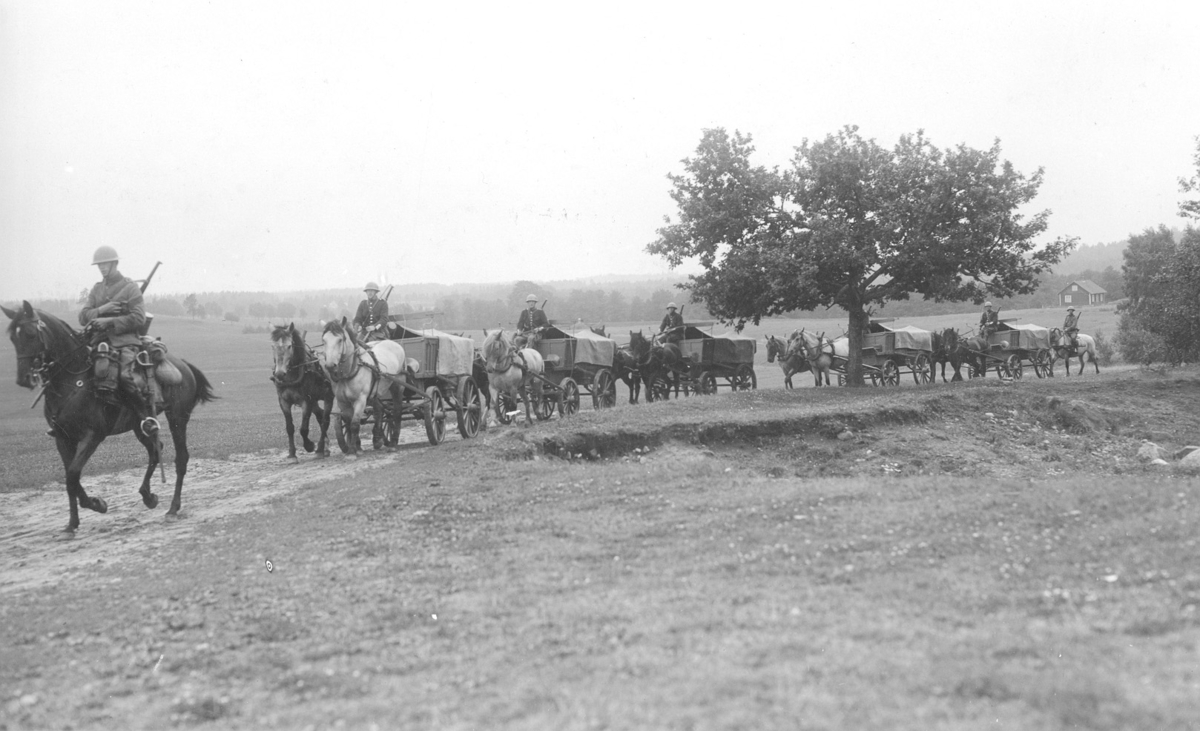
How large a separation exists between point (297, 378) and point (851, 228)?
1624cm

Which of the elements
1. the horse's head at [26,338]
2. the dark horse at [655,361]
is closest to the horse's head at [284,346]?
the horse's head at [26,338]

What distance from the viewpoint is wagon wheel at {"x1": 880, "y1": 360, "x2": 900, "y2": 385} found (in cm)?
3173

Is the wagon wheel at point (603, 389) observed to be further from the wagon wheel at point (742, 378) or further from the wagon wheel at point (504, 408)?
the wagon wheel at point (742, 378)

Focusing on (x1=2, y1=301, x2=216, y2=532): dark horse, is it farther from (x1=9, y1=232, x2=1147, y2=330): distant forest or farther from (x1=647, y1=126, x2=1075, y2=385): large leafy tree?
(x1=647, y1=126, x2=1075, y2=385): large leafy tree

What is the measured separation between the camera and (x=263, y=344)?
4488cm

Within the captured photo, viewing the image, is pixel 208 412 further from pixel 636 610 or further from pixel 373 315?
pixel 636 610

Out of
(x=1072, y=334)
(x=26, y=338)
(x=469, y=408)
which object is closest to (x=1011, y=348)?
(x=1072, y=334)

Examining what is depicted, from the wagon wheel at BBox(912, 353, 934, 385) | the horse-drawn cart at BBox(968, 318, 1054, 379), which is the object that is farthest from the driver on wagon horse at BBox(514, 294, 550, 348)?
the horse-drawn cart at BBox(968, 318, 1054, 379)

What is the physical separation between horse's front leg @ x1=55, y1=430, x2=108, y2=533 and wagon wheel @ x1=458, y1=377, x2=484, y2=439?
26.2ft

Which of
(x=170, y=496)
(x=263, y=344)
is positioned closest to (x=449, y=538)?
(x=170, y=496)

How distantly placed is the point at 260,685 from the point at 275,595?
1948 millimetres

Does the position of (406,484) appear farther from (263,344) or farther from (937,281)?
(263,344)

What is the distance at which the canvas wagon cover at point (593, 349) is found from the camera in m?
22.3

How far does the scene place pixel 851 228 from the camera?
26.7 metres
